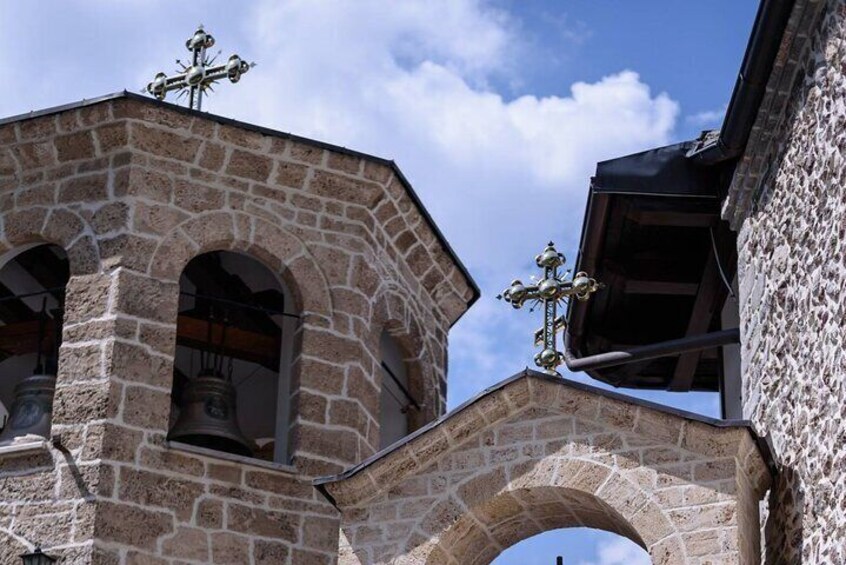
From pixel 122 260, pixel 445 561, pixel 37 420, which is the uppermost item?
pixel 122 260

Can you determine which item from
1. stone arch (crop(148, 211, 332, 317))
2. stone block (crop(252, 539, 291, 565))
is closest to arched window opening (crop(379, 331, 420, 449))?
stone arch (crop(148, 211, 332, 317))

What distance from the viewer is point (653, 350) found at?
1551 centimetres

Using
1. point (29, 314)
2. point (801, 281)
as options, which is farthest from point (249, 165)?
point (801, 281)

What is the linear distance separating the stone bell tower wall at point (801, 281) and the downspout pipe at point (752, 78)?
5cm

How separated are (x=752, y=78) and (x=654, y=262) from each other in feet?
10.7

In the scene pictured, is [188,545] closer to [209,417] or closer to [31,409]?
[209,417]

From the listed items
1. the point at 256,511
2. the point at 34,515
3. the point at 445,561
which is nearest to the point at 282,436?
the point at 256,511

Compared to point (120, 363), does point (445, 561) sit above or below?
below

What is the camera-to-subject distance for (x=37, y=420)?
14.8 m

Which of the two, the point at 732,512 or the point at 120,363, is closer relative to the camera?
the point at 732,512

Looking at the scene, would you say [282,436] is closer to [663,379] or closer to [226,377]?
[226,377]

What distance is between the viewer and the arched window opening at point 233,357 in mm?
14977

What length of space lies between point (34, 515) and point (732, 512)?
4648 millimetres

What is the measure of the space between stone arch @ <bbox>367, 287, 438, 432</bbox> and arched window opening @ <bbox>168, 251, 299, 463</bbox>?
78cm
